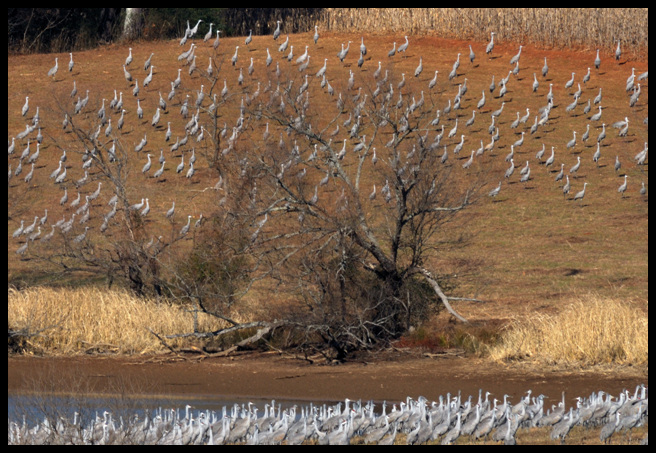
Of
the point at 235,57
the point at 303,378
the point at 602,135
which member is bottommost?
the point at 303,378

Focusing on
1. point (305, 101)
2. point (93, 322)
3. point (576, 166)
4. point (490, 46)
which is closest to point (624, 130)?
point (576, 166)

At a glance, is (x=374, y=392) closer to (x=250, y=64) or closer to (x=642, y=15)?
(x=250, y=64)

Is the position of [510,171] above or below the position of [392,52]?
below

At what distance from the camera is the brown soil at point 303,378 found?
14.9 m

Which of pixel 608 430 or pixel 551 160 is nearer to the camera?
pixel 608 430

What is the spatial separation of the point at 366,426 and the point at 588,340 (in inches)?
243

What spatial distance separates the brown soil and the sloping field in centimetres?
398

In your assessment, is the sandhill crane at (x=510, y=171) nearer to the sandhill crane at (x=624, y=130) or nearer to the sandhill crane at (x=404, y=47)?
the sandhill crane at (x=624, y=130)

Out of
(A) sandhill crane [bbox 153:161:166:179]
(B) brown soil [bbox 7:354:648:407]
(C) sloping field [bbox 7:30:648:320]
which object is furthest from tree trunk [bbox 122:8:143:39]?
(B) brown soil [bbox 7:354:648:407]

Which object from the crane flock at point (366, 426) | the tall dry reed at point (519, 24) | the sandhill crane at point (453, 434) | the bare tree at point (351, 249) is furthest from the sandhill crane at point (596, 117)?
the sandhill crane at point (453, 434)

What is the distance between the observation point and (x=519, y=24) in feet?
152

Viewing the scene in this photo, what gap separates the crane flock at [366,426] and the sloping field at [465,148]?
27.0 feet

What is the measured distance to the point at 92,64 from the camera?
4516 cm

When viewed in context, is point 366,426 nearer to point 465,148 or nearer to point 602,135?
point 465,148
